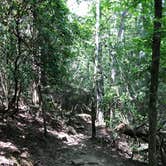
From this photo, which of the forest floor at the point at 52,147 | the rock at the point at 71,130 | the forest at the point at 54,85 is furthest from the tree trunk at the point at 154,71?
the rock at the point at 71,130

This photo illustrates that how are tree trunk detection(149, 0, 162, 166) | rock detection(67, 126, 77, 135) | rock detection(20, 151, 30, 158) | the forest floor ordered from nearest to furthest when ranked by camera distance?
tree trunk detection(149, 0, 162, 166) → rock detection(20, 151, 30, 158) → the forest floor → rock detection(67, 126, 77, 135)

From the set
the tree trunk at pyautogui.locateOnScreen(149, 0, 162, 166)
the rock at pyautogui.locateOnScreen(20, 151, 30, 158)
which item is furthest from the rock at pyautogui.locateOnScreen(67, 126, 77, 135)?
the tree trunk at pyautogui.locateOnScreen(149, 0, 162, 166)

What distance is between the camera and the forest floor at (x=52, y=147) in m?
7.88

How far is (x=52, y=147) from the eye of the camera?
9.97 meters

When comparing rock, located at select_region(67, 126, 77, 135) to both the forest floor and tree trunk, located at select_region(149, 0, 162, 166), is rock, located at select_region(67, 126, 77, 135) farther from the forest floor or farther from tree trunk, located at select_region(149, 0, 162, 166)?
tree trunk, located at select_region(149, 0, 162, 166)

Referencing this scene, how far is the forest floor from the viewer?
25.9 ft

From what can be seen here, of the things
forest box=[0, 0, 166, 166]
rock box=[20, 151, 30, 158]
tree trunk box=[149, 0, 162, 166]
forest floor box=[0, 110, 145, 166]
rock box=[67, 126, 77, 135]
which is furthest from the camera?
rock box=[67, 126, 77, 135]

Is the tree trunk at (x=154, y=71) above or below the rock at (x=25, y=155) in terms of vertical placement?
above

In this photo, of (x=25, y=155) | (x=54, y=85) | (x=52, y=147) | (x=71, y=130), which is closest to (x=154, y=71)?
(x=25, y=155)

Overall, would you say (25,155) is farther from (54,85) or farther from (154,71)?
(54,85)

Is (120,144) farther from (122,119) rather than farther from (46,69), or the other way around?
(46,69)

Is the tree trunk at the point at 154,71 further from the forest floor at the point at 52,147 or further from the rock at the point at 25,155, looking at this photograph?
the rock at the point at 25,155

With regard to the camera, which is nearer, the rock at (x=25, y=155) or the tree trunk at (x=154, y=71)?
the tree trunk at (x=154, y=71)

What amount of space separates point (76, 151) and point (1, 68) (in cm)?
413
